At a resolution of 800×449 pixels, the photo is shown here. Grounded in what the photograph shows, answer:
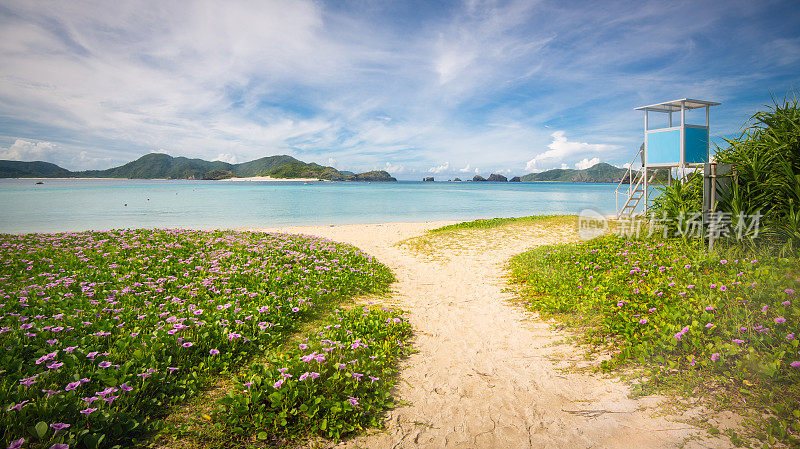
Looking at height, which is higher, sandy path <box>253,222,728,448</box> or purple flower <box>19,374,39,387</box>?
purple flower <box>19,374,39,387</box>

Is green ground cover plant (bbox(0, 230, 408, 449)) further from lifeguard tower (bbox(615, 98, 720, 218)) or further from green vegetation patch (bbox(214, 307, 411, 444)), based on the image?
lifeguard tower (bbox(615, 98, 720, 218))

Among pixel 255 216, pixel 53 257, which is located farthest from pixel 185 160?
pixel 53 257

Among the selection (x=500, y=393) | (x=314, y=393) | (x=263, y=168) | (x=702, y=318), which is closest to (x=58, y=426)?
(x=314, y=393)

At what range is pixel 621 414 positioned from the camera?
144 inches

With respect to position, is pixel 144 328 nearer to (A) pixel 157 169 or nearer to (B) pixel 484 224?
(B) pixel 484 224

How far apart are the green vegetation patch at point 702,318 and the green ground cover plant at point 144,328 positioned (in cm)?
337

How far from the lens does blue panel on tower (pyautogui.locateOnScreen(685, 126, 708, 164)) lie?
16234mm

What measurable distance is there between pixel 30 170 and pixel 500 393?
177m

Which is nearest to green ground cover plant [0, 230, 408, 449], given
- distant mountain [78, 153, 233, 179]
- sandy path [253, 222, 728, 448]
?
sandy path [253, 222, 728, 448]

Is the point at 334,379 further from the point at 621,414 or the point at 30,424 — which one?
the point at 621,414

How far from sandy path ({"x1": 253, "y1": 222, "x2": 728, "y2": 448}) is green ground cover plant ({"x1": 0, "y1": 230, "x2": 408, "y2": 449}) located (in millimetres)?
494

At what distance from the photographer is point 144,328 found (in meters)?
5.00

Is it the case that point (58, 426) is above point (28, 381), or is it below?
below

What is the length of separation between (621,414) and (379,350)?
299 cm
